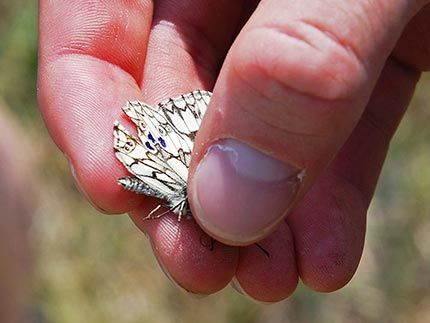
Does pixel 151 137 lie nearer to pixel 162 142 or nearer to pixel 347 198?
pixel 162 142

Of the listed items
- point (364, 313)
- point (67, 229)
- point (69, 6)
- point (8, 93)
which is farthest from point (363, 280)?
point (8, 93)

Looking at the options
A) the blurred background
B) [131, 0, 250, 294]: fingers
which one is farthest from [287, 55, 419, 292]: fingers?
the blurred background

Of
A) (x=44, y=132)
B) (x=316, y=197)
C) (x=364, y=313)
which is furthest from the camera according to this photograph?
(x=44, y=132)

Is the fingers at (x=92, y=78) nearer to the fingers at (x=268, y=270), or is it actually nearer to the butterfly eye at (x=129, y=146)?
the butterfly eye at (x=129, y=146)

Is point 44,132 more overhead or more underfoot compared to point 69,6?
more underfoot

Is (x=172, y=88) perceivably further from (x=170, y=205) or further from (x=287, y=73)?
(x=287, y=73)

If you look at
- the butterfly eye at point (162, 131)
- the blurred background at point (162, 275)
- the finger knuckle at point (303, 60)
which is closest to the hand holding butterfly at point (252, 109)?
the finger knuckle at point (303, 60)

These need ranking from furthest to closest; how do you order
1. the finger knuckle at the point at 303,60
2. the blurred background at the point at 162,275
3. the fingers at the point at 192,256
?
the blurred background at the point at 162,275
the fingers at the point at 192,256
the finger knuckle at the point at 303,60

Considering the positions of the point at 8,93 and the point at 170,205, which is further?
the point at 8,93
